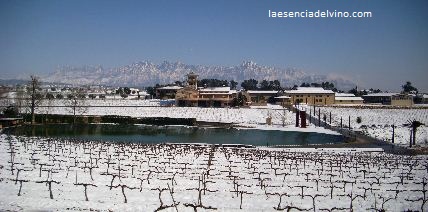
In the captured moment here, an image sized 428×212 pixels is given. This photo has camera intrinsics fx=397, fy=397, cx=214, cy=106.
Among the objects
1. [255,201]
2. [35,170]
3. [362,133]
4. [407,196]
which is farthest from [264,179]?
[362,133]

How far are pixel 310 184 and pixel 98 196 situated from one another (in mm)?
9758

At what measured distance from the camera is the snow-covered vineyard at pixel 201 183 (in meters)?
15.0

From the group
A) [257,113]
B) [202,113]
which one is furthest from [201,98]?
[257,113]

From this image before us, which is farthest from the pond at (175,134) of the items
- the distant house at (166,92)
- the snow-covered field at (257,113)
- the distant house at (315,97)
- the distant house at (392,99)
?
the distant house at (392,99)

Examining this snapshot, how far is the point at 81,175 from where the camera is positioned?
19.6m

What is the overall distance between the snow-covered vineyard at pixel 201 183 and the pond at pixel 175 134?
13.6m

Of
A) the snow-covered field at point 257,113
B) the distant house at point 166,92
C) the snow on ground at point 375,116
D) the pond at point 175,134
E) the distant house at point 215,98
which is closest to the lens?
the pond at point 175,134

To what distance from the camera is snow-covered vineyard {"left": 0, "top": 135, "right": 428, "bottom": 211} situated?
1498 centimetres

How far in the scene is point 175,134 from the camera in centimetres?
4894

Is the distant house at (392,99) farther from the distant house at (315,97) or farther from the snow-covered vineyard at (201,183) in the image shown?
the snow-covered vineyard at (201,183)

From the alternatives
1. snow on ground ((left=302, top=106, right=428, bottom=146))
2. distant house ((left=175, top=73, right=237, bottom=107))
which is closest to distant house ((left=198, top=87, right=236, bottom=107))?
distant house ((left=175, top=73, right=237, bottom=107))

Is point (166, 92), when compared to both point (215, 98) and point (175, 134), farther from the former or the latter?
point (175, 134)

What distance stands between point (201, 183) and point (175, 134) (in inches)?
1208

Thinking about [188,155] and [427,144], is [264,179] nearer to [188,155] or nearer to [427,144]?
[188,155]
